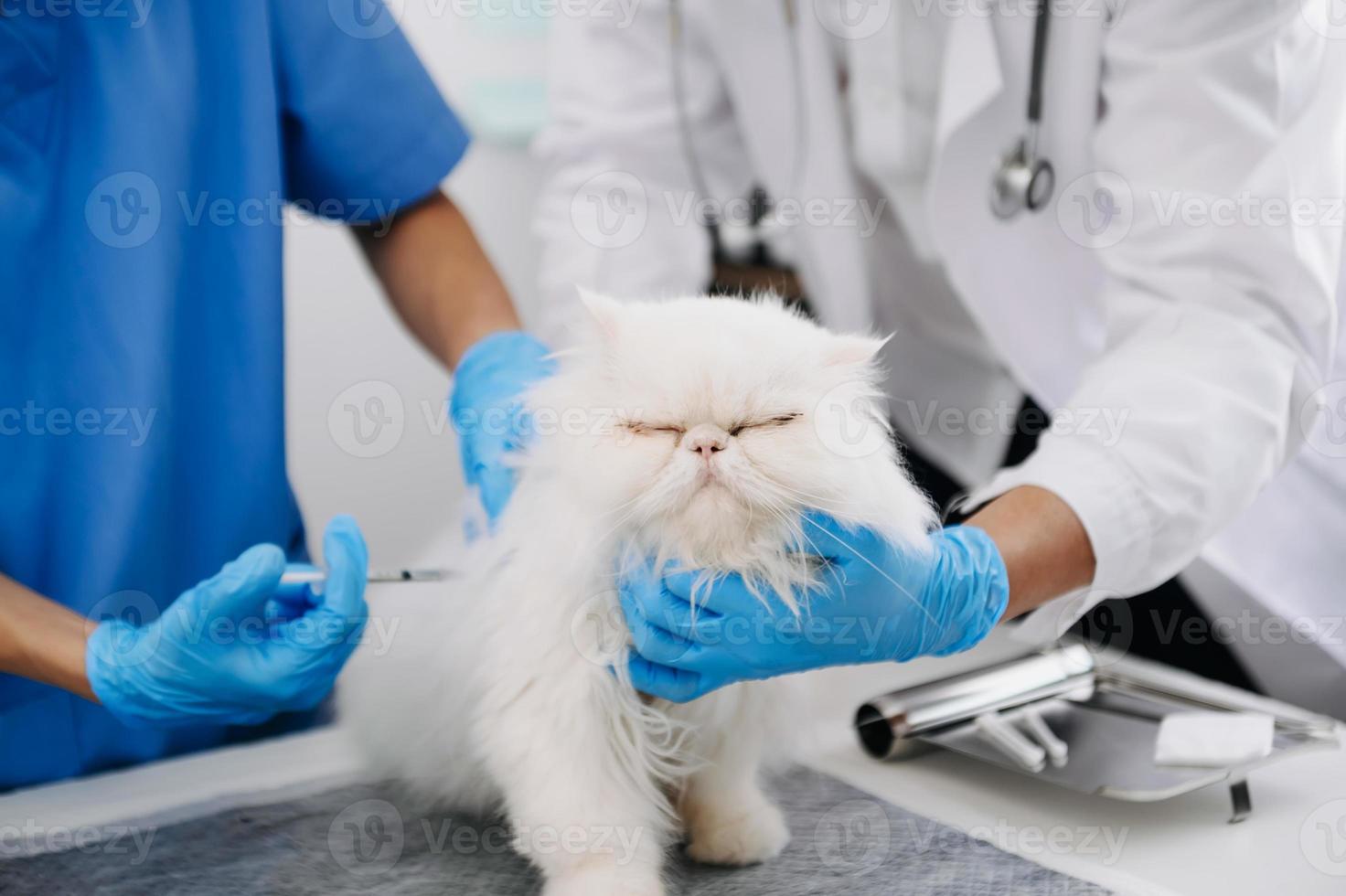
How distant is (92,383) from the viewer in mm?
1066

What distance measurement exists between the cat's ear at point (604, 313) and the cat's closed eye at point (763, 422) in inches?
4.7

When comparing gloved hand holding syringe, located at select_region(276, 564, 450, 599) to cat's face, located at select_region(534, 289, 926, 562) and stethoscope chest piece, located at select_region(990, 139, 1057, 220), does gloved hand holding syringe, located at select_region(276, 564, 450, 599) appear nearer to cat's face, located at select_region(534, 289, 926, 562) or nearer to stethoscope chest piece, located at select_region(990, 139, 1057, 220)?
cat's face, located at select_region(534, 289, 926, 562)

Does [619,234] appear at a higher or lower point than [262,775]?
higher

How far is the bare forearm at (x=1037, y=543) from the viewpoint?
98 cm

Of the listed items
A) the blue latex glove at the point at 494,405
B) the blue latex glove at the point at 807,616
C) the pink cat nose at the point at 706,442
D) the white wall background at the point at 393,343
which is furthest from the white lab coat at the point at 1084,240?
the white wall background at the point at 393,343

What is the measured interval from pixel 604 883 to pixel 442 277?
80 cm

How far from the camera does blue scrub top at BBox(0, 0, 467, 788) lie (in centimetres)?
106

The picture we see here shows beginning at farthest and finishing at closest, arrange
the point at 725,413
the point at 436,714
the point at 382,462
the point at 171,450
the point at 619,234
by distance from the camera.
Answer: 1. the point at 382,462
2. the point at 619,234
3. the point at 171,450
4. the point at 436,714
5. the point at 725,413

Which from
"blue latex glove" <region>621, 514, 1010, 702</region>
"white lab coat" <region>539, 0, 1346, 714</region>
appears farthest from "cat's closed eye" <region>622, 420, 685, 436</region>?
"white lab coat" <region>539, 0, 1346, 714</region>

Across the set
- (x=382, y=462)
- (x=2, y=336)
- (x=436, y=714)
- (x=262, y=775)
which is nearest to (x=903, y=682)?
(x=436, y=714)

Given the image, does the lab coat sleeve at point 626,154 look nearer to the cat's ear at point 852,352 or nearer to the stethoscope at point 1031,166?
the stethoscope at point 1031,166

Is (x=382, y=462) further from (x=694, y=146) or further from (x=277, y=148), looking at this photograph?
(x=277, y=148)

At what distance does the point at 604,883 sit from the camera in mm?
771

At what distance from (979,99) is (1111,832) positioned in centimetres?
82
